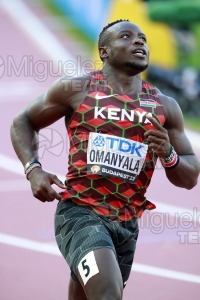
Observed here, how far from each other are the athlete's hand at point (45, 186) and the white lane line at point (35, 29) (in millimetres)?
8614

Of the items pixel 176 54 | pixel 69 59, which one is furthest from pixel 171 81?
pixel 69 59

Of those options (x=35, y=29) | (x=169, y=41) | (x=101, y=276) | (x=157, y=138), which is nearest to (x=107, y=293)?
(x=101, y=276)

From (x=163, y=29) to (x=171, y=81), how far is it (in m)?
0.93

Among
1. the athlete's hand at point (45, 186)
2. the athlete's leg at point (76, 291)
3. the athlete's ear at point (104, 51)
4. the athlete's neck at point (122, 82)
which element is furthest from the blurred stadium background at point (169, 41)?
the athlete's hand at point (45, 186)

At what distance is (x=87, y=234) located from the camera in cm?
504

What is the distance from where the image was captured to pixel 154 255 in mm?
8172

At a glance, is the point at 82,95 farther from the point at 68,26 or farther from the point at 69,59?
the point at 68,26

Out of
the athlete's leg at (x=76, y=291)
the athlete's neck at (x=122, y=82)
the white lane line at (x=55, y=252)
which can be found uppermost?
the athlete's neck at (x=122, y=82)

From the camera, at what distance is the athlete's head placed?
5.41 metres

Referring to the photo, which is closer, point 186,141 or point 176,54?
point 186,141

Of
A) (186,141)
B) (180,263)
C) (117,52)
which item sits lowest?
(180,263)

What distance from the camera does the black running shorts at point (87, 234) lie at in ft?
16.4

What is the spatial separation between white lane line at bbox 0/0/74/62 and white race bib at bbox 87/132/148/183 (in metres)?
8.50

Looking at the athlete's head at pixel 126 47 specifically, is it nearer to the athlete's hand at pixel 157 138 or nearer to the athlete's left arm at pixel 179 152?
the athlete's left arm at pixel 179 152
